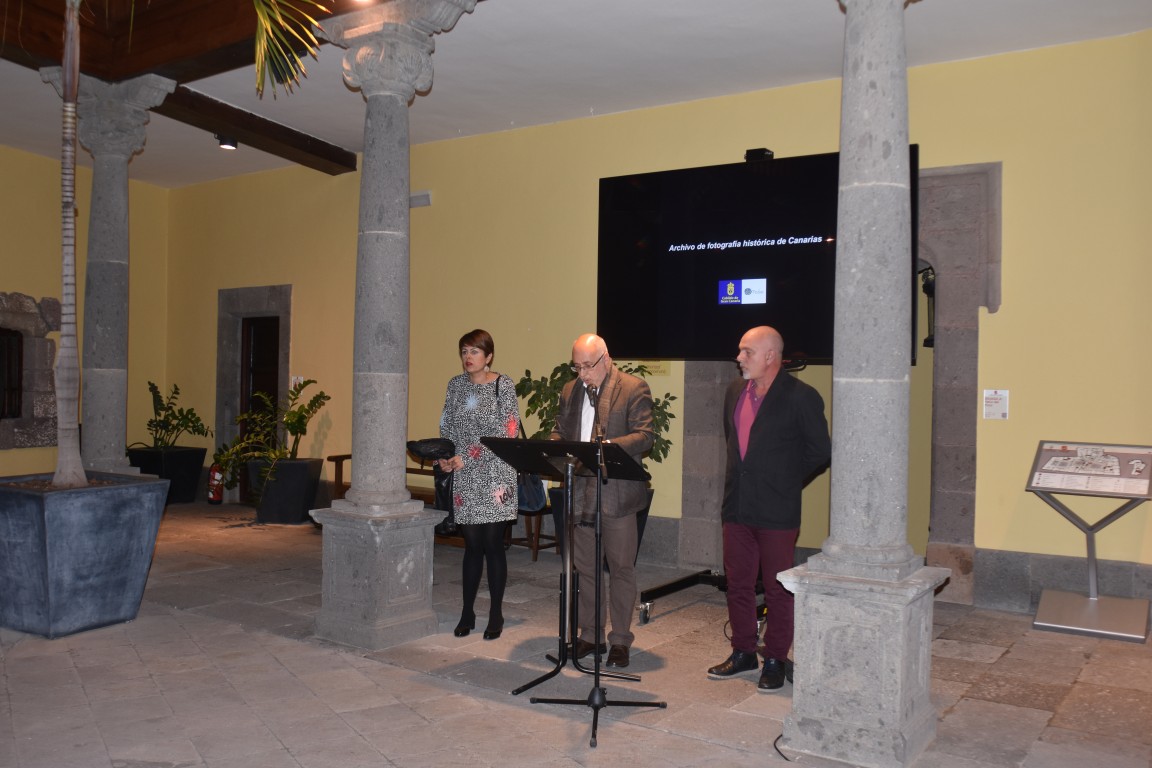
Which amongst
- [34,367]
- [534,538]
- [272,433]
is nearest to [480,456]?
[534,538]

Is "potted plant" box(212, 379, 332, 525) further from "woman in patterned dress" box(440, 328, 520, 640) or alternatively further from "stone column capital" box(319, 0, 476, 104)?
"stone column capital" box(319, 0, 476, 104)

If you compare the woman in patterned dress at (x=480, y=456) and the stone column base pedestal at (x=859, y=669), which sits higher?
the woman in patterned dress at (x=480, y=456)

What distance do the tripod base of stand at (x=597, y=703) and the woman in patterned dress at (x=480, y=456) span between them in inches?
40.1

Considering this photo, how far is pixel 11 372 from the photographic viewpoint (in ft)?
31.2

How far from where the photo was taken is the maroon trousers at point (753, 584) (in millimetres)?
4281

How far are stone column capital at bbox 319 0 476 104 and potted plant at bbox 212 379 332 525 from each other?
15.8 feet

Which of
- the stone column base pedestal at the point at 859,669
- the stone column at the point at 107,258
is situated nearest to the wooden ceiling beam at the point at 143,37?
the stone column at the point at 107,258

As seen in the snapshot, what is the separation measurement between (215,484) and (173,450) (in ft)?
1.98

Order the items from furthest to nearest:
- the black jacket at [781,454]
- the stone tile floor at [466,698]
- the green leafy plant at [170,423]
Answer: the green leafy plant at [170,423] → the black jacket at [781,454] → the stone tile floor at [466,698]

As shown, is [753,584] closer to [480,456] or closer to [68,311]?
[480,456]

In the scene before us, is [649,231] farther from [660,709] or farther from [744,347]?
[660,709]

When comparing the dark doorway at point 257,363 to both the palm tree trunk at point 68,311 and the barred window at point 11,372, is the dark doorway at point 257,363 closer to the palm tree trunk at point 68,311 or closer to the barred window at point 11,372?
the barred window at point 11,372

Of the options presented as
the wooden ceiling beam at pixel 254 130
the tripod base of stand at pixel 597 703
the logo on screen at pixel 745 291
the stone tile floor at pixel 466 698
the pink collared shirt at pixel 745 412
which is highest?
the wooden ceiling beam at pixel 254 130

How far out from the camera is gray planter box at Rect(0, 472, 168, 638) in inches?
191
